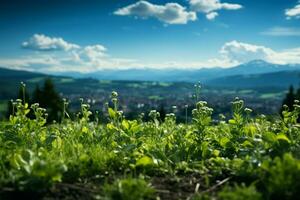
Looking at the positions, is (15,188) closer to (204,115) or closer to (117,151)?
(117,151)

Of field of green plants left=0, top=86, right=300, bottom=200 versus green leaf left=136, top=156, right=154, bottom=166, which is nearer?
field of green plants left=0, top=86, right=300, bottom=200

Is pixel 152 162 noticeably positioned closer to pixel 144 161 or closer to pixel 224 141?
pixel 144 161

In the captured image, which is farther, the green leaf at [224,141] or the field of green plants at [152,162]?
the green leaf at [224,141]

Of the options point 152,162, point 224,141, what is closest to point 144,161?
point 152,162

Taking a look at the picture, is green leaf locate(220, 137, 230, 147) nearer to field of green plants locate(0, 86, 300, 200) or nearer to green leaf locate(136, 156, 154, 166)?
field of green plants locate(0, 86, 300, 200)

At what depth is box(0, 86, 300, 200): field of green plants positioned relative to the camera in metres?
4.03

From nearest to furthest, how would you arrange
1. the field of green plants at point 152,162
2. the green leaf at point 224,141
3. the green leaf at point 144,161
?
the field of green plants at point 152,162 → the green leaf at point 144,161 → the green leaf at point 224,141

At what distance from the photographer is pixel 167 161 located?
221 inches

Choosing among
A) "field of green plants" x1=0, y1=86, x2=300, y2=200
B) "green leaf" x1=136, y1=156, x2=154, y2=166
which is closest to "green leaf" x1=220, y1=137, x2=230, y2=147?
"field of green plants" x1=0, y1=86, x2=300, y2=200

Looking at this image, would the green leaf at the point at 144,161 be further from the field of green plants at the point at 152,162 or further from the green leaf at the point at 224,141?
the green leaf at the point at 224,141

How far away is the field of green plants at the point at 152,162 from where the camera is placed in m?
4.03

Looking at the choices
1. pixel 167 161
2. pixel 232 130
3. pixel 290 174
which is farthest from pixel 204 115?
pixel 290 174

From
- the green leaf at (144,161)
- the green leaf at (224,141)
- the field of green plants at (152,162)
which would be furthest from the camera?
the green leaf at (224,141)

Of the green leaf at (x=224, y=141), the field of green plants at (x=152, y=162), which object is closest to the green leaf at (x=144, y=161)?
the field of green plants at (x=152, y=162)
